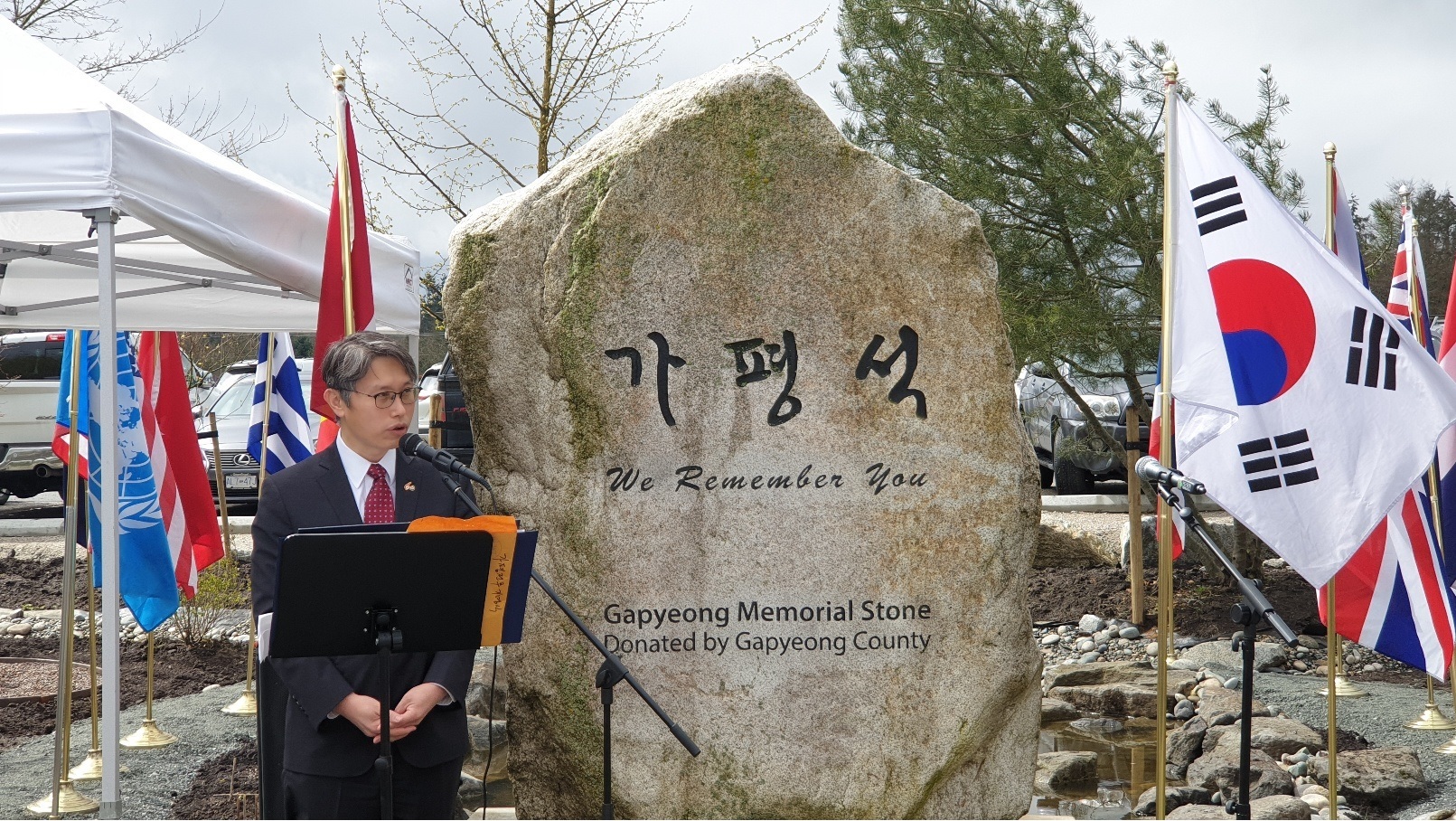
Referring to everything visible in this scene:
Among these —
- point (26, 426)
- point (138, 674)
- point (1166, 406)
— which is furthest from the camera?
point (26, 426)

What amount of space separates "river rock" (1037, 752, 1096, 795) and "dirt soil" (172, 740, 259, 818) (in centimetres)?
353

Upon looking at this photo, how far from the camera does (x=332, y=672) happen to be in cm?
290

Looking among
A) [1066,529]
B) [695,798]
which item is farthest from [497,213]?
[1066,529]

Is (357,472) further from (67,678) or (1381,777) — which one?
(1381,777)

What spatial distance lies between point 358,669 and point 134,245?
9.39 feet

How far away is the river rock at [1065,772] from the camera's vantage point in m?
5.74

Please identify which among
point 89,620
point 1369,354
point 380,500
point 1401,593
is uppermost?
point 1369,354

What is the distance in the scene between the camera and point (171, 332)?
6141mm

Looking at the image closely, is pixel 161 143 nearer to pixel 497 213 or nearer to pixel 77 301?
pixel 497 213

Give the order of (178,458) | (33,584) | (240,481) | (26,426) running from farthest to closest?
(26,426) < (240,481) < (33,584) < (178,458)

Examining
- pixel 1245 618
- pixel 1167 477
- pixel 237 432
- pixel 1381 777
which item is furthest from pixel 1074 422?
pixel 1245 618

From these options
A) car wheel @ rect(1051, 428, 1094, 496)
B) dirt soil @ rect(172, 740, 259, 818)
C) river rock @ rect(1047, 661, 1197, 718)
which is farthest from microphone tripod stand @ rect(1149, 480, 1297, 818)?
car wheel @ rect(1051, 428, 1094, 496)

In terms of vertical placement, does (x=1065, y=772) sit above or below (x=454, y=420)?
below

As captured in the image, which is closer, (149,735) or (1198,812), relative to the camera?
(1198,812)
